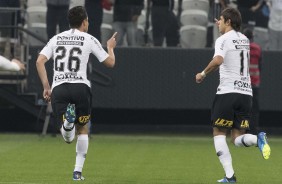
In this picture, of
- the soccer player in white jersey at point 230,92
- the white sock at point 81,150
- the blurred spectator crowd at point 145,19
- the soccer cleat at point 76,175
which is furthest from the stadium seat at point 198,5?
the soccer cleat at point 76,175

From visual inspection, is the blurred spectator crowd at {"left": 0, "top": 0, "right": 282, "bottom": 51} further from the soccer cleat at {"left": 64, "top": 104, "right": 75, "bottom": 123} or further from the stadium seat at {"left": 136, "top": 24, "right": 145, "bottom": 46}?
the soccer cleat at {"left": 64, "top": 104, "right": 75, "bottom": 123}

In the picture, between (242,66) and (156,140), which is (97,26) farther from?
(242,66)

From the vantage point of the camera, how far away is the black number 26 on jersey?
12.5 metres

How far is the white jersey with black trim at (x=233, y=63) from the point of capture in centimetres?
1251

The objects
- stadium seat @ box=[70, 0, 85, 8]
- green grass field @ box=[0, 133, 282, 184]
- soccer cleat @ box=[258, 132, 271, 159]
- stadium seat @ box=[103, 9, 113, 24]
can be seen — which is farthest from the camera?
stadium seat @ box=[103, 9, 113, 24]

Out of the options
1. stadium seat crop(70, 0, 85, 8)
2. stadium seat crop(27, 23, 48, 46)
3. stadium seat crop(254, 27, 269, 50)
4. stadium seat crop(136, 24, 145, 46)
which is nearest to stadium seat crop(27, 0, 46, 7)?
stadium seat crop(27, 23, 48, 46)

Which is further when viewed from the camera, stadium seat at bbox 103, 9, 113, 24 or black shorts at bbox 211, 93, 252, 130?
stadium seat at bbox 103, 9, 113, 24

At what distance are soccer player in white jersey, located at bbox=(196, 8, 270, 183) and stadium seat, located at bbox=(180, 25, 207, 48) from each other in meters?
9.75

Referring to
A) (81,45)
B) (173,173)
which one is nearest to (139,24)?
(173,173)

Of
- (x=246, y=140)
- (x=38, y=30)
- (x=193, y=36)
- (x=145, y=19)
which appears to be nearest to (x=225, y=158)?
(x=246, y=140)

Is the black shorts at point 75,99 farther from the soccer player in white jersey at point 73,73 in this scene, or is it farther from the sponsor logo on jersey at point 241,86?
the sponsor logo on jersey at point 241,86

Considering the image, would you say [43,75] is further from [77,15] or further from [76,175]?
[76,175]

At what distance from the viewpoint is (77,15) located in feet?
41.0

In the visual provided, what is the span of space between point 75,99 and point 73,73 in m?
0.31
